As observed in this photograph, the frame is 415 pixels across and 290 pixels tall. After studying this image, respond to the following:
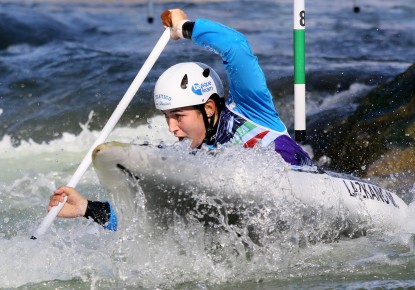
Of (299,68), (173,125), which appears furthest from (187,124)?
(299,68)

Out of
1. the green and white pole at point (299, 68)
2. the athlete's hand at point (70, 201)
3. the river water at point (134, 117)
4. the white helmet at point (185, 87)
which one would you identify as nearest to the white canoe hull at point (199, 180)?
the river water at point (134, 117)

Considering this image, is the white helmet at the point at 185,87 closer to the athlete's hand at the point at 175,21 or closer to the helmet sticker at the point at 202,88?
the helmet sticker at the point at 202,88

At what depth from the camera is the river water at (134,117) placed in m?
5.59

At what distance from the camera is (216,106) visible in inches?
232

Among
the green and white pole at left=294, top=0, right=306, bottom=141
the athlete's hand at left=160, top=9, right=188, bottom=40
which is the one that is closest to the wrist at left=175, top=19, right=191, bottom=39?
the athlete's hand at left=160, top=9, right=188, bottom=40

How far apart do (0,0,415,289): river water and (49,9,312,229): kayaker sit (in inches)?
14.7

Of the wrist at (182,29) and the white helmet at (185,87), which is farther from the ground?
the wrist at (182,29)

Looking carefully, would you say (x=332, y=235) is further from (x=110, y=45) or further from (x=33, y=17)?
→ (x=33, y=17)

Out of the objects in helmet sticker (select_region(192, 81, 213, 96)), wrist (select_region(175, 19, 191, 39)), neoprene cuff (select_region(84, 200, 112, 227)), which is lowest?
neoprene cuff (select_region(84, 200, 112, 227))

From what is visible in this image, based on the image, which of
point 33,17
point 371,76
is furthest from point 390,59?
point 33,17

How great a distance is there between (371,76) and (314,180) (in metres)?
6.54

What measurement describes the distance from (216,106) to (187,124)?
0.24 m

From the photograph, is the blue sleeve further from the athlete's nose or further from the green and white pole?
the green and white pole

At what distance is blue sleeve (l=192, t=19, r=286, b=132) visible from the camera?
571cm
